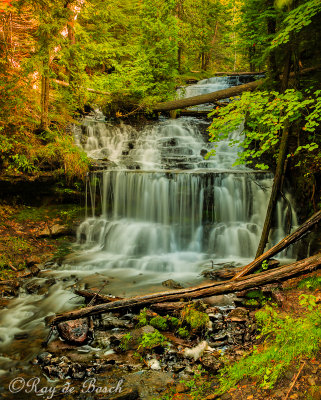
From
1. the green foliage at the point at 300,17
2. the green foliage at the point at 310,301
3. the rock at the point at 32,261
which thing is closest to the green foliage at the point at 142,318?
the green foliage at the point at 310,301

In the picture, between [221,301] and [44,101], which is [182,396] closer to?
[221,301]

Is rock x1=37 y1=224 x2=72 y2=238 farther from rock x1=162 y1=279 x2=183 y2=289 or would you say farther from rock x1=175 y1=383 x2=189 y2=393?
rock x1=175 y1=383 x2=189 y2=393

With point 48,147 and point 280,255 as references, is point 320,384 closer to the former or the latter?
point 280,255

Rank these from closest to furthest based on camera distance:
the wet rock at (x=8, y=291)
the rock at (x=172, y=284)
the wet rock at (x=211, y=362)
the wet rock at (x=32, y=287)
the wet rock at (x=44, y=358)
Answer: the wet rock at (x=211, y=362) → the wet rock at (x=44, y=358) → the wet rock at (x=8, y=291) → the wet rock at (x=32, y=287) → the rock at (x=172, y=284)

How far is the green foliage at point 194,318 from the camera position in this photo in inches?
159

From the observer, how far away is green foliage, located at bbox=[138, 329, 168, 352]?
3764mm

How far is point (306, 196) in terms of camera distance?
297 inches

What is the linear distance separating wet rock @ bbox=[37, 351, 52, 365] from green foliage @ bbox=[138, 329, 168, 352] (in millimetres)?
1274

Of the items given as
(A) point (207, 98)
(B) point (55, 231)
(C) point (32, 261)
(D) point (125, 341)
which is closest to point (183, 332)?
(D) point (125, 341)

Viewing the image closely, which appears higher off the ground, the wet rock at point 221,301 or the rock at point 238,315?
the rock at point 238,315

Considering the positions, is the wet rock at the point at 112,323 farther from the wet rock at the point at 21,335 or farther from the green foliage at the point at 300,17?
the green foliage at the point at 300,17

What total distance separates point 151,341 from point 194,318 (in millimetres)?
732

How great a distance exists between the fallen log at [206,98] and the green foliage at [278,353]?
9.90 m

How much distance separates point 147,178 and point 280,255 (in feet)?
15.9
